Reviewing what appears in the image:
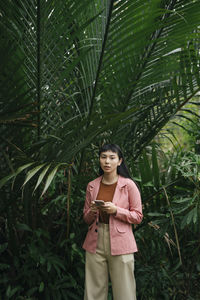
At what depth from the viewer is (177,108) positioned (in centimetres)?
244

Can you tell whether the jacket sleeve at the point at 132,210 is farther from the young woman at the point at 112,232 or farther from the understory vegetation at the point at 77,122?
the understory vegetation at the point at 77,122

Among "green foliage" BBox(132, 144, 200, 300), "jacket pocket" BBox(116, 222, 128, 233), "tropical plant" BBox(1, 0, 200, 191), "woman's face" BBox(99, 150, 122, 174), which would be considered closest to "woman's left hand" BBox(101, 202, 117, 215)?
"jacket pocket" BBox(116, 222, 128, 233)

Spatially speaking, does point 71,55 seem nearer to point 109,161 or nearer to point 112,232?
point 109,161

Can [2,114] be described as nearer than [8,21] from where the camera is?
Yes

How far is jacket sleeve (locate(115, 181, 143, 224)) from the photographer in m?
1.76

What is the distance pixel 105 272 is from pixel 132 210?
419 millimetres

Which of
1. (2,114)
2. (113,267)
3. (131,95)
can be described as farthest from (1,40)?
(113,267)

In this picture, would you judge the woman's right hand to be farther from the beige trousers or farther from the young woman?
the beige trousers

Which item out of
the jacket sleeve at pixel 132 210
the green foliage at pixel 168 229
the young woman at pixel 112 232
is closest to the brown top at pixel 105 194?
the young woman at pixel 112 232

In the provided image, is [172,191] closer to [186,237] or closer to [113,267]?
[186,237]

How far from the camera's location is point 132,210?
6.03ft

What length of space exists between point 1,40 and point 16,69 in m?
0.16

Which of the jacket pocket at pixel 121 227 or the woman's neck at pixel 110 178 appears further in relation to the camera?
the woman's neck at pixel 110 178

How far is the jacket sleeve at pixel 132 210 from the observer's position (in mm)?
1764
